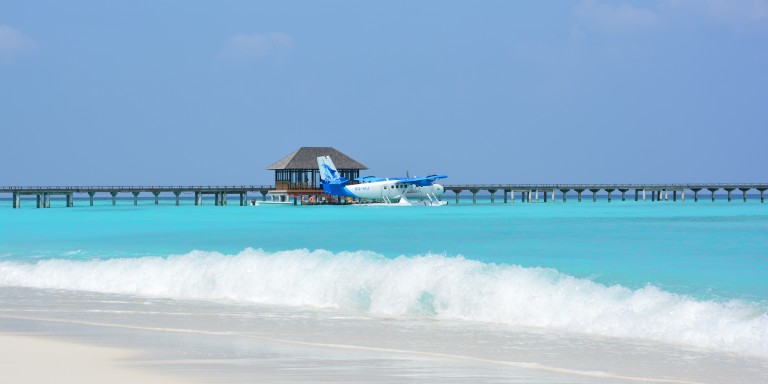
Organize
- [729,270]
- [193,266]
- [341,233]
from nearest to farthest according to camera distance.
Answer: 1. [193,266]
2. [729,270]
3. [341,233]

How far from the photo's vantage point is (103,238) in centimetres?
4047

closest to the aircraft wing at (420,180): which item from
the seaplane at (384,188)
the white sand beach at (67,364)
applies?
the seaplane at (384,188)

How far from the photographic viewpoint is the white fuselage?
92312 mm

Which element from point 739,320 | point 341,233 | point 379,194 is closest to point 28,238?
point 341,233

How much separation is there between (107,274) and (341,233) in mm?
24921

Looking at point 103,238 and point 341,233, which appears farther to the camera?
point 341,233

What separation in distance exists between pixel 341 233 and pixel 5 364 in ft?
114

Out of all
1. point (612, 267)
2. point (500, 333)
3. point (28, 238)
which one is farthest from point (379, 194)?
point (500, 333)

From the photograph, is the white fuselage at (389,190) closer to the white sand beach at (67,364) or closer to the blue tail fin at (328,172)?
the blue tail fin at (328,172)

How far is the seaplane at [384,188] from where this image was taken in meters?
89.8

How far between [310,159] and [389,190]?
8084 millimetres

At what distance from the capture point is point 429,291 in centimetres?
1568

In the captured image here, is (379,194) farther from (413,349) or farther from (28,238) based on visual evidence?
(413,349)

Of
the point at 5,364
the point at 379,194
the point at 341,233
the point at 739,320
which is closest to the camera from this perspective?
the point at 5,364
